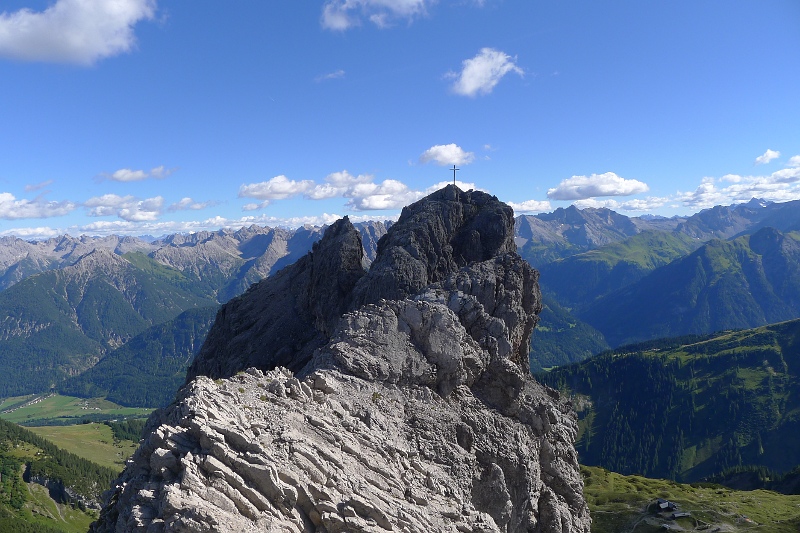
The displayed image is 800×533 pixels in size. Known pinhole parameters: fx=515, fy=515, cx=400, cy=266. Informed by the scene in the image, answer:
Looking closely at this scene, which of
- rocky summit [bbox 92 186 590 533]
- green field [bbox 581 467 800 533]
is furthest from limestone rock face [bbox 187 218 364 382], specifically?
green field [bbox 581 467 800 533]

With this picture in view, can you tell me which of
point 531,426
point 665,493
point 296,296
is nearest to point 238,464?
point 531,426

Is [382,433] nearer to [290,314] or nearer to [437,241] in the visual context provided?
[290,314]

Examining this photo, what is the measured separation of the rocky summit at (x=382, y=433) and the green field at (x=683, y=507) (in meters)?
46.5

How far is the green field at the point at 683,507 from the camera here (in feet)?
280

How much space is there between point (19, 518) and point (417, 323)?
215805mm

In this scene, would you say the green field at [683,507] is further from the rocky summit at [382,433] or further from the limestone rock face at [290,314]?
the limestone rock face at [290,314]

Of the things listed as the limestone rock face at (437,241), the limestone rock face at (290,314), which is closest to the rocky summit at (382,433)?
the limestone rock face at (437,241)

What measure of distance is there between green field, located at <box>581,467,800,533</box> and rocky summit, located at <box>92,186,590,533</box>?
46.5 meters

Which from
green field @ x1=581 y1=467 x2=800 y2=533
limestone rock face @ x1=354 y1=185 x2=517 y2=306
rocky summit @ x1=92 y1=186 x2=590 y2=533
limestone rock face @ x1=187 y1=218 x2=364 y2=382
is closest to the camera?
rocky summit @ x1=92 y1=186 x2=590 y2=533

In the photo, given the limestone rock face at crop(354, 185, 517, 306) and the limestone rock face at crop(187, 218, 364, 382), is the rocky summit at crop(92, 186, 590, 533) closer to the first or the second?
the limestone rock face at crop(354, 185, 517, 306)

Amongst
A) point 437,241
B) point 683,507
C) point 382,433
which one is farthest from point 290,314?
point 683,507

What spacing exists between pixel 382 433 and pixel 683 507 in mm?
86004

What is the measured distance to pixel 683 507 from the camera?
93375 mm

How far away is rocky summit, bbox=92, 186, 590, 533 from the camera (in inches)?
982
